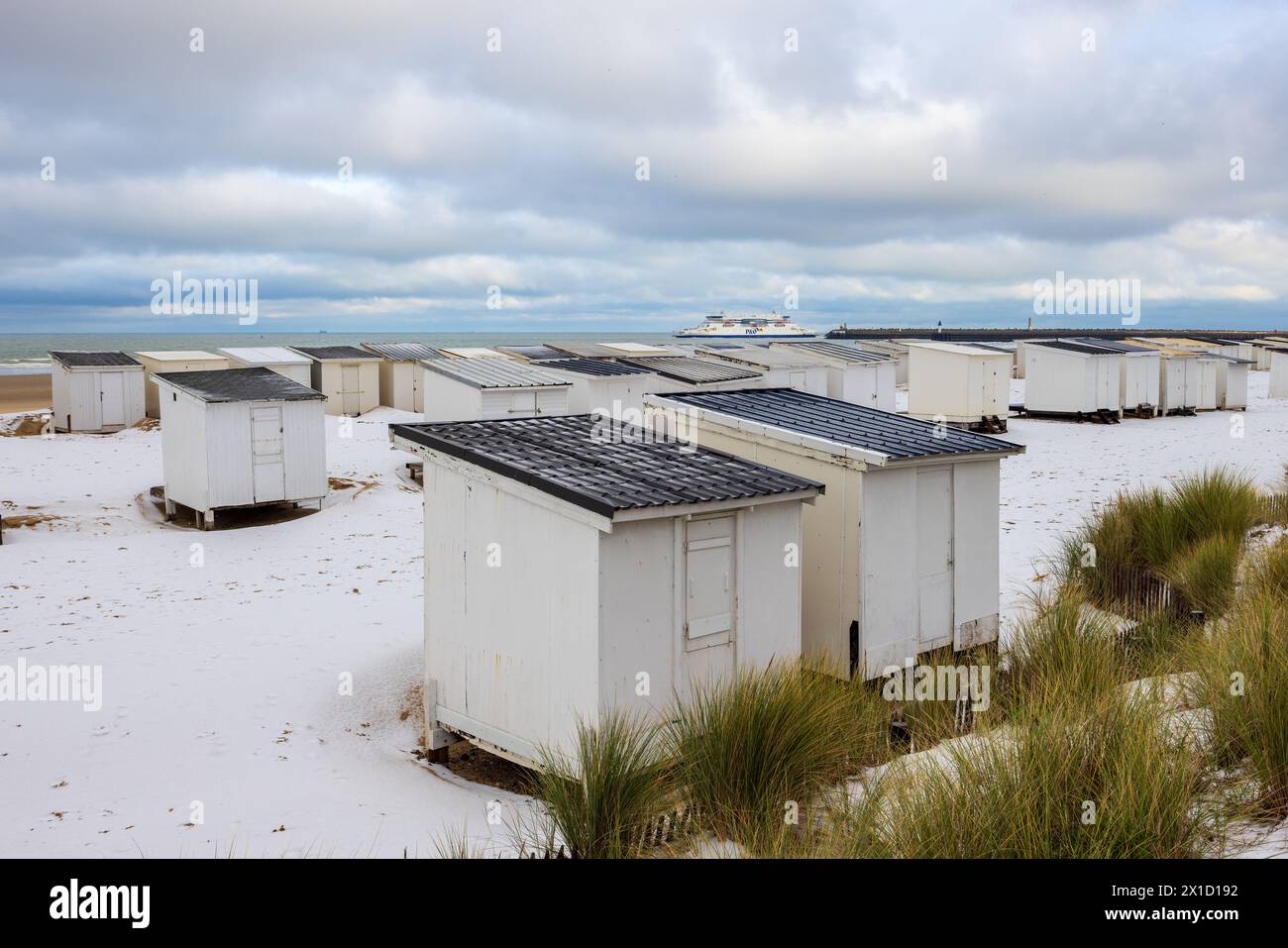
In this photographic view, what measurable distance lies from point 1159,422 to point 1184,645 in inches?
1001

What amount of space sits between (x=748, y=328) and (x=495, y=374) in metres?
133

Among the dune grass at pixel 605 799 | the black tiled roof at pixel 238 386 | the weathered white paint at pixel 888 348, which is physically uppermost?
the weathered white paint at pixel 888 348

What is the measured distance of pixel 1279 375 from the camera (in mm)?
40312

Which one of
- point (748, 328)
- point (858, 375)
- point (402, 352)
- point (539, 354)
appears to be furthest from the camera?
point (748, 328)

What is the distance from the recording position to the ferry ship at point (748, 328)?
150m

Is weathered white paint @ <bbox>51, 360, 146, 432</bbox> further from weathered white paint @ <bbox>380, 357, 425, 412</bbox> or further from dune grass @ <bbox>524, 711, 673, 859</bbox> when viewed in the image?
dune grass @ <bbox>524, 711, 673, 859</bbox>

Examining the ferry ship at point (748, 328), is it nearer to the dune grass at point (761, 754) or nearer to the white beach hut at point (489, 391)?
the white beach hut at point (489, 391)

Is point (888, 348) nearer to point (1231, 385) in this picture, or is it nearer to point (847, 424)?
point (1231, 385)

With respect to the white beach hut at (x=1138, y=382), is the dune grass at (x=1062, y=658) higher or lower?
lower

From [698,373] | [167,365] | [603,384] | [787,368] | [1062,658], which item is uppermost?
[167,365]

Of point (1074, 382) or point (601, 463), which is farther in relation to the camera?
point (1074, 382)

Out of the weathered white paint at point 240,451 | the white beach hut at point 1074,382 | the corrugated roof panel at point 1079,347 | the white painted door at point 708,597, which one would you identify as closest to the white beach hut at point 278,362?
the weathered white paint at point 240,451

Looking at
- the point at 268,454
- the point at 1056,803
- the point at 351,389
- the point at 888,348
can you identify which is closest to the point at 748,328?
the point at 888,348

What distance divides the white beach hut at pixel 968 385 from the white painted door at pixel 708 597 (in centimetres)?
2206
